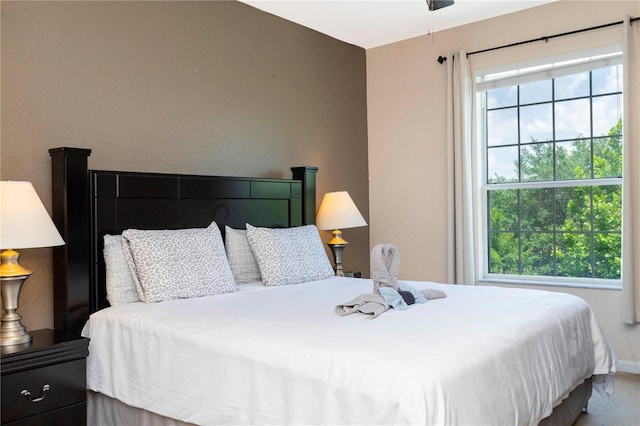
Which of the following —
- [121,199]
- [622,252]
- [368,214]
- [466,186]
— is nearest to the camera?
[121,199]

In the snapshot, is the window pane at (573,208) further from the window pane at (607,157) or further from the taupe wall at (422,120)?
the taupe wall at (422,120)

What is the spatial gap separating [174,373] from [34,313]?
1027 mm

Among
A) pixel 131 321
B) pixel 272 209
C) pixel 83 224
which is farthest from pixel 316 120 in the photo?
pixel 131 321

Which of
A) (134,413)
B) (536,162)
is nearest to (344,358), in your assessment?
(134,413)

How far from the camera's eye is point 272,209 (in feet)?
13.1

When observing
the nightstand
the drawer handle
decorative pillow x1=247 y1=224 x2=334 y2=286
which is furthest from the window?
the drawer handle

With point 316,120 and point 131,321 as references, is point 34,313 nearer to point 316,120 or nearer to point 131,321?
point 131,321

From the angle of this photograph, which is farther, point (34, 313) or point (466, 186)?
point (466, 186)

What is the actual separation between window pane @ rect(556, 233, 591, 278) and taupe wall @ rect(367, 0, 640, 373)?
16 cm

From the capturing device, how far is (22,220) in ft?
7.77

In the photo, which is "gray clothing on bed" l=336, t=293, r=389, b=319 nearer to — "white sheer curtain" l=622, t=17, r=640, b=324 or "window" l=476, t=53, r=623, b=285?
"white sheer curtain" l=622, t=17, r=640, b=324

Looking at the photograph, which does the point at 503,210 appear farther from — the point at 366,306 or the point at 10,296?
the point at 10,296

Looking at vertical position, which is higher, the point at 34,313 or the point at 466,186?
the point at 466,186

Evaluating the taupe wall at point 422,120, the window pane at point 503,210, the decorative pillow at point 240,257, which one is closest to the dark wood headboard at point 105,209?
the decorative pillow at point 240,257
